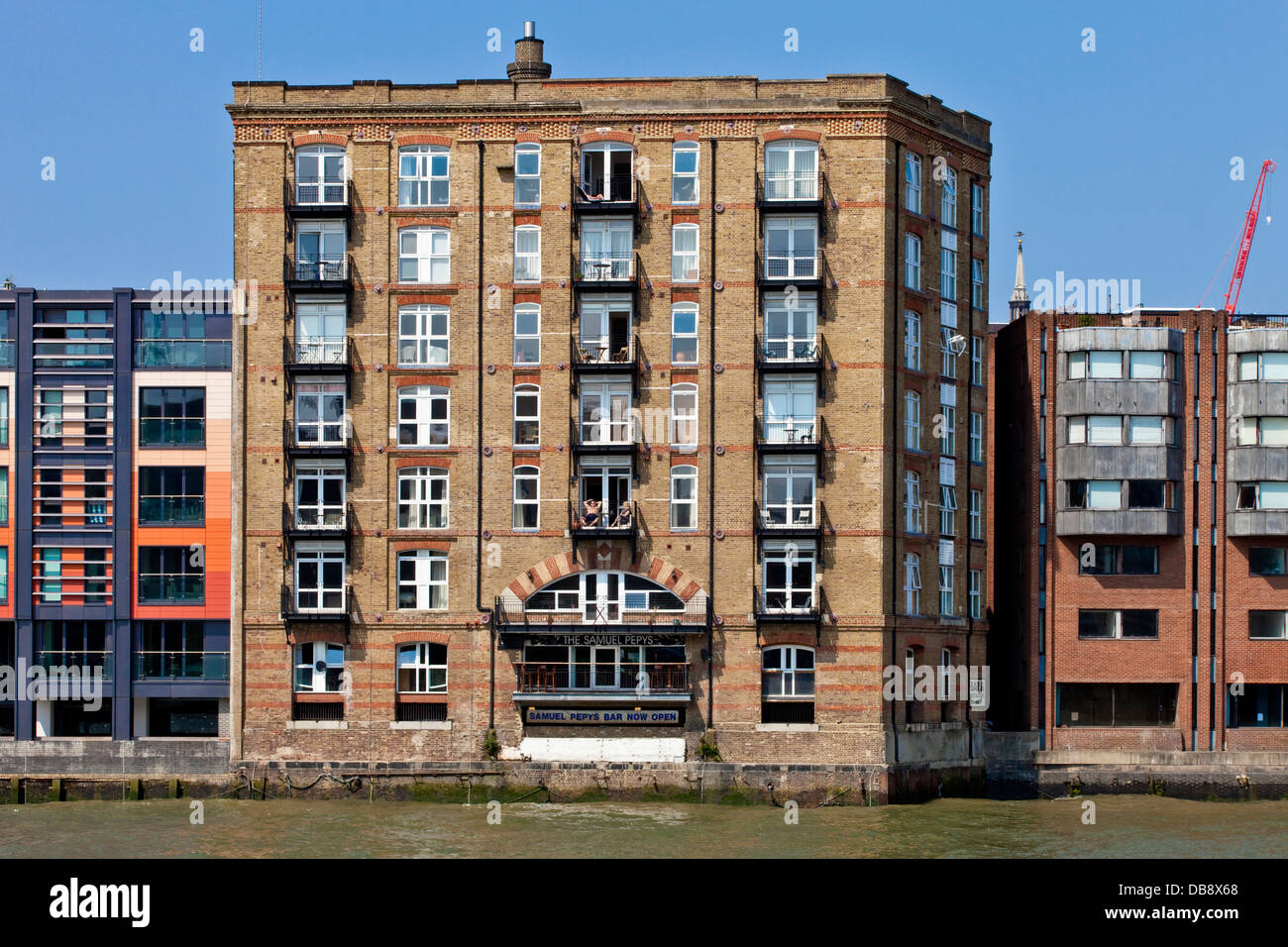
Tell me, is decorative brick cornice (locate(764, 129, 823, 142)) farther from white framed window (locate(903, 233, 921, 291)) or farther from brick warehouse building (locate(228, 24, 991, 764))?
white framed window (locate(903, 233, 921, 291))

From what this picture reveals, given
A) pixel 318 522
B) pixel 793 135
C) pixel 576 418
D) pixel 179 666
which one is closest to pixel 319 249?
pixel 318 522

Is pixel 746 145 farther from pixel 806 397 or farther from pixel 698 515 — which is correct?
pixel 698 515

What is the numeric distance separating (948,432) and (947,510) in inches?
117

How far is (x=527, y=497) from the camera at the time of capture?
68188 millimetres

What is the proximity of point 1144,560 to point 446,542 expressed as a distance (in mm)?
27350

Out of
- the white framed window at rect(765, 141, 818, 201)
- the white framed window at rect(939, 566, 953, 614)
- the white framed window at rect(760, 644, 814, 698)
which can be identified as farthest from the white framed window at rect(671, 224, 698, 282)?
the white framed window at rect(939, 566, 953, 614)

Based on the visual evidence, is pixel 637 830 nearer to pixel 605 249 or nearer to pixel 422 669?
pixel 422 669

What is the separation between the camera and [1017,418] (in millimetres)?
76688

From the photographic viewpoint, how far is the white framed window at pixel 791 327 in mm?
67500

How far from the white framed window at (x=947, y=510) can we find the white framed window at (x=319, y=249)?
2405 cm

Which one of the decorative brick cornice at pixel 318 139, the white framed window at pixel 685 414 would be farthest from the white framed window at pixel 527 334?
the decorative brick cornice at pixel 318 139

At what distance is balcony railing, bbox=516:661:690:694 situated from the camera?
66875 millimetres
